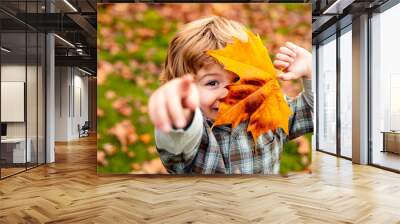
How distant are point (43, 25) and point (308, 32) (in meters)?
4.51

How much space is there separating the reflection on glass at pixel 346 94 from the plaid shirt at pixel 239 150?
106 inches

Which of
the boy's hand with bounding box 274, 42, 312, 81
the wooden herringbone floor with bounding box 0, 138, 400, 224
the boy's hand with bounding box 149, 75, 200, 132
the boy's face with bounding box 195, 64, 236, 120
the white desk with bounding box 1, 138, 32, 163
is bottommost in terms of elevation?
the wooden herringbone floor with bounding box 0, 138, 400, 224

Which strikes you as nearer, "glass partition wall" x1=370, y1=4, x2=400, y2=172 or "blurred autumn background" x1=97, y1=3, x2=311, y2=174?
"blurred autumn background" x1=97, y1=3, x2=311, y2=174

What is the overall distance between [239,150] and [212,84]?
100 centimetres

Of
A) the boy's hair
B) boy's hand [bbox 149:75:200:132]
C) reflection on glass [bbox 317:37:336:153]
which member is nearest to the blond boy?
the boy's hair

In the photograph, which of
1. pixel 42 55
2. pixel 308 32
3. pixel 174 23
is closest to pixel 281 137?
pixel 308 32

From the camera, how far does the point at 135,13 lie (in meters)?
5.92

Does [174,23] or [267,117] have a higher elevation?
[174,23]

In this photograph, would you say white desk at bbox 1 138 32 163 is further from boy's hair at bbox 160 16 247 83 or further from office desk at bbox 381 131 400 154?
office desk at bbox 381 131 400 154

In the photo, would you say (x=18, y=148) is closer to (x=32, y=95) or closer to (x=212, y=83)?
(x=32, y=95)

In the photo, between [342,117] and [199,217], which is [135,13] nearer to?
[199,217]

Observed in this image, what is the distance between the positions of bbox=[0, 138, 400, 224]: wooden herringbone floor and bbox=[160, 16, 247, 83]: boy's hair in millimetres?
1601

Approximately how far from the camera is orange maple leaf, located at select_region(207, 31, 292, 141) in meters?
5.75

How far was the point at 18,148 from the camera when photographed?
6477mm
